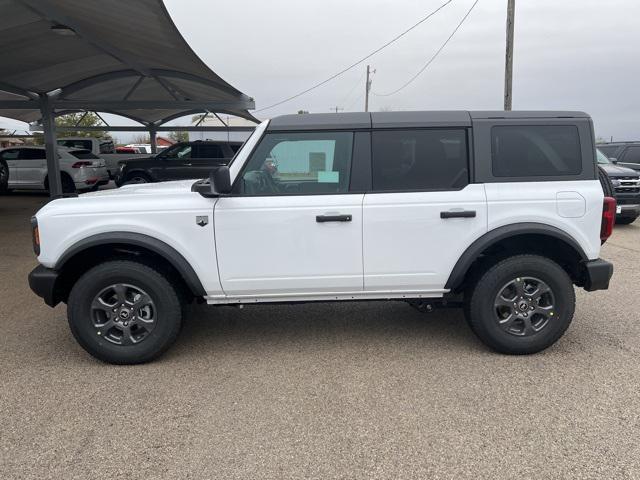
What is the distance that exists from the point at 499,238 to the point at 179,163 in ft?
41.3

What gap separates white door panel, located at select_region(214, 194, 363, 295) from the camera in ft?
12.7

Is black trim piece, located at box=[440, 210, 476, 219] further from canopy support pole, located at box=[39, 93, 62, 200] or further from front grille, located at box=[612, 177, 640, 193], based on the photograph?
canopy support pole, located at box=[39, 93, 62, 200]

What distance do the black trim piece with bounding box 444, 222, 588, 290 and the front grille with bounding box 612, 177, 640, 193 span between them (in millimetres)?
7896

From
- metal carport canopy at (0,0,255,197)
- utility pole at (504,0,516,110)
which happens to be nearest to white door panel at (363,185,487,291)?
metal carport canopy at (0,0,255,197)

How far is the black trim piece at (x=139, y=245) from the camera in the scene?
3.81 m

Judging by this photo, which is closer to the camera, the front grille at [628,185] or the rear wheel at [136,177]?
the front grille at [628,185]

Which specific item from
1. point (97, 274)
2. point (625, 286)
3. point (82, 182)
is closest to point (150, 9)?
point (97, 274)

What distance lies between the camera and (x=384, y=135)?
4.00m

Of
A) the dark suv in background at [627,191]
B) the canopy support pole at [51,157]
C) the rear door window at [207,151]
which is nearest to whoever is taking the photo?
the dark suv in background at [627,191]

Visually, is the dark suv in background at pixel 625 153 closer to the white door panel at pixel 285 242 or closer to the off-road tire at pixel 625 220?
the off-road tire at pixel 625 220

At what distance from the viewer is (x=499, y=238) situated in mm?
3904

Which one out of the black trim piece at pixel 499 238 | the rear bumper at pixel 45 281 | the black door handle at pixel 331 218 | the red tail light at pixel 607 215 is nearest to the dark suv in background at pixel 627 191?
the red tail light at pixel 607 215

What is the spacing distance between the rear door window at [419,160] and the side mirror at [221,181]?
1.10 meters

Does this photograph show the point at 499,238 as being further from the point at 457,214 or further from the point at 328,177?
the point at 328,177
